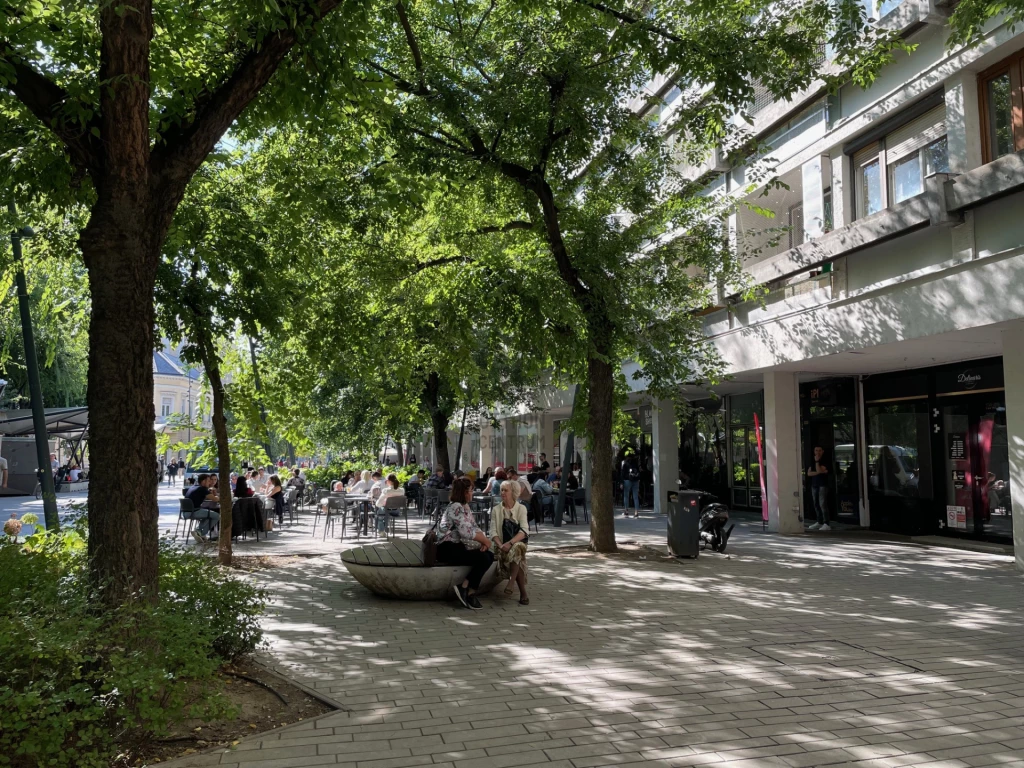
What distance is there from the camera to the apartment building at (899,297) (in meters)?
11.7

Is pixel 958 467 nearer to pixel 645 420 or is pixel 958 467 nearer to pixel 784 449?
pixel 784 449

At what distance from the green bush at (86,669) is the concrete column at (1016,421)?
1056 centimetres

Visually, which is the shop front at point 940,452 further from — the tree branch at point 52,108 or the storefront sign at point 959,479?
the tree branch at point 52,108

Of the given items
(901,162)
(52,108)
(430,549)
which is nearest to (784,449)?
(901,162)

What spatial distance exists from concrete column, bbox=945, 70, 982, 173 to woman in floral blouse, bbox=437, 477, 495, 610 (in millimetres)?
8751

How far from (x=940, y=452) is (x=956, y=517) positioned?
3.83 ft

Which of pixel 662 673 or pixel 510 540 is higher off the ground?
pixel 510 540

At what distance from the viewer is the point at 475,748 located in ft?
15.3

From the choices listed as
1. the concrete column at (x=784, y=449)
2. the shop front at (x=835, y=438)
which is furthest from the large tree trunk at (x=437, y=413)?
the concrete column at (x=784, y=449)

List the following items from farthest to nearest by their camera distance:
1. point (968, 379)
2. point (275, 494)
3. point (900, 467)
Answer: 1. point (275, 494)
2. point (900, 467)
3. point (968, 379)

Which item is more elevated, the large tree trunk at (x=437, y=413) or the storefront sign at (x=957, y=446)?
the large tree trunk at (x=437, y=413)

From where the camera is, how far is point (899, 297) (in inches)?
497

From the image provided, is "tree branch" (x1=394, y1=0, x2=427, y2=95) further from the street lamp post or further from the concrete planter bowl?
the concrete planter bowl

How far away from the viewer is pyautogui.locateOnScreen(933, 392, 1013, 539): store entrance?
45.4ft
